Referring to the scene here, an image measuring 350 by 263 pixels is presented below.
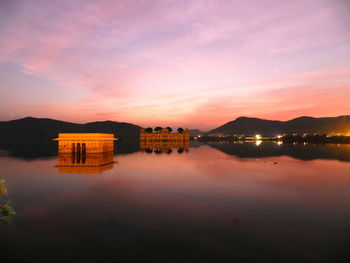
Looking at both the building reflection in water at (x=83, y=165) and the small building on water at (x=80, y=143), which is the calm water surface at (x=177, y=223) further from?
the small building on water at (x=80, y=143)

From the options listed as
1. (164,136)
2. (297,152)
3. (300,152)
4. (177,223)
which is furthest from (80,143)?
(164,136)

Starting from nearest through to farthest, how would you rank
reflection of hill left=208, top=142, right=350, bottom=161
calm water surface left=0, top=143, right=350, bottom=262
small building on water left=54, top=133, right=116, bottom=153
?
calm water surface left=0, top=143, right=350, bottom=262, small building on water left=54, top=133, right=116, bottom=153, reflection of hill left=208, top=142, right=350, bottom=161

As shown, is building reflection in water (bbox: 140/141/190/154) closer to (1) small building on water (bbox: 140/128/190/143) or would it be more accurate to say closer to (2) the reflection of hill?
(2) the reflection of hill

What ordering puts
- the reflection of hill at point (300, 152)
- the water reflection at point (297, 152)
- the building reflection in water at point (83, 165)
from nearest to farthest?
the building reflection in water at point (83, 165)
the water reflection at point (297, 152)
the reflection of hill at point (300, 152)

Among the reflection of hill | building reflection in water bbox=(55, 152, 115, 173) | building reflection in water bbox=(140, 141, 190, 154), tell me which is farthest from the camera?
A: building reflection in water bbox=(140, 141, 190, 154)

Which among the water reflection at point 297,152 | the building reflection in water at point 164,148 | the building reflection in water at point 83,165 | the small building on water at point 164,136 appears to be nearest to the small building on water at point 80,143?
the building reflection in water at point 83,165

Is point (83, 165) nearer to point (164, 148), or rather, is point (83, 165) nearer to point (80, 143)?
point (80, 143)

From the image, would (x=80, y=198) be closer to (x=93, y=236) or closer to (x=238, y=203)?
(x=93, y=236)

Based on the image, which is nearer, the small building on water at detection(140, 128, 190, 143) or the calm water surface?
the calm water surface

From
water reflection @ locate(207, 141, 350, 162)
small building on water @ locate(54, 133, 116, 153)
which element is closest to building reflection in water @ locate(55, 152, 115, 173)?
small building on water @ locate(54, 133, 116, 153)

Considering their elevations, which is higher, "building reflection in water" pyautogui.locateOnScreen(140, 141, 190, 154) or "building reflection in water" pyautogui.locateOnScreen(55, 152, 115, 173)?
"building reflection in water" pyautogui.locateOnScreen(140, 141, 190, 154)

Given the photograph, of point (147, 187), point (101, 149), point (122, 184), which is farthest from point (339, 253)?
point (101, 149)

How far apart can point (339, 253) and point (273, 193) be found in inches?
532

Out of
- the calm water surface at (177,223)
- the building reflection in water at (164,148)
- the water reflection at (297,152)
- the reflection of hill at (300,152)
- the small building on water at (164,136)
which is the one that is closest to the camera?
the calm water surface at (177,223)
